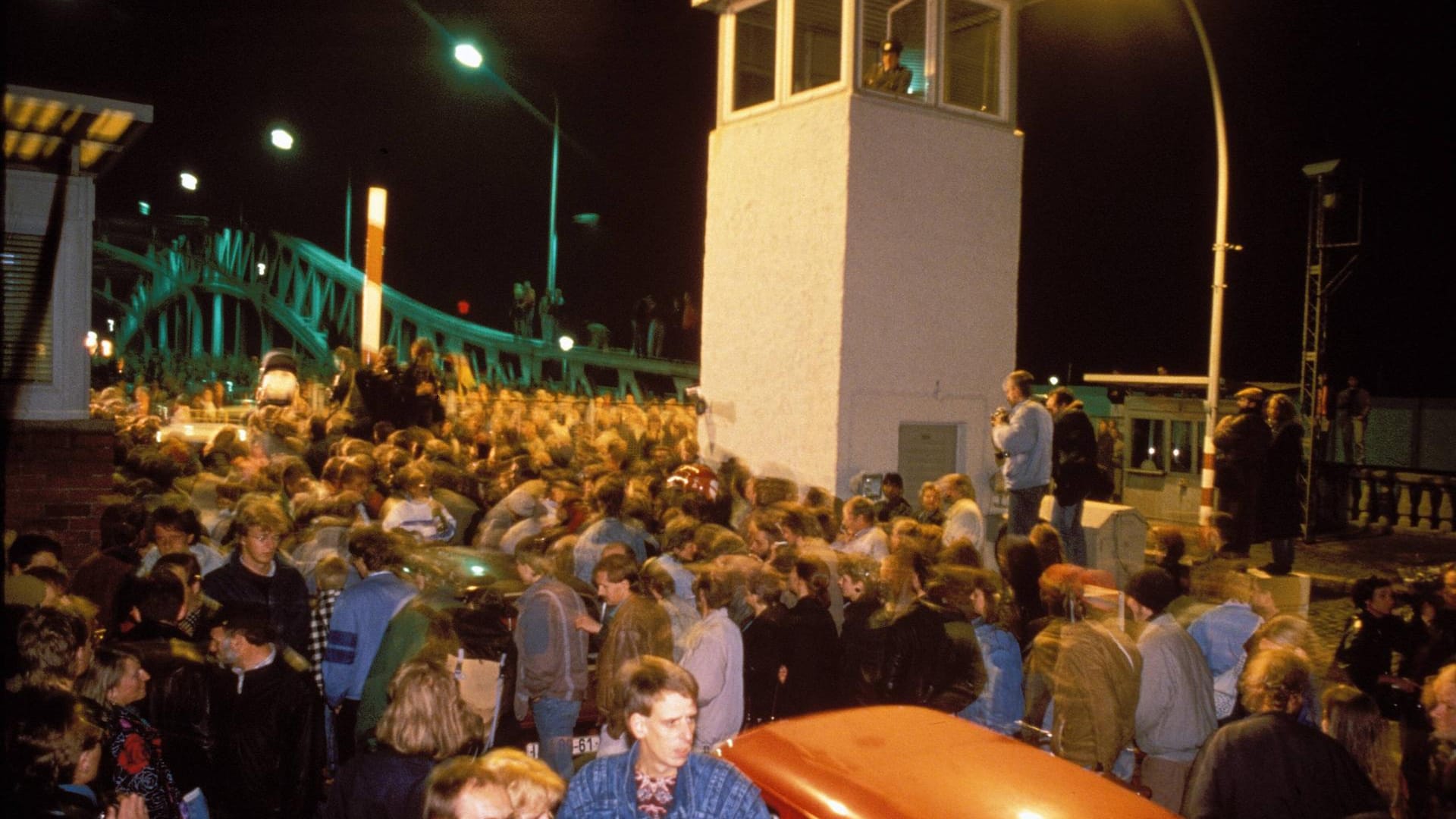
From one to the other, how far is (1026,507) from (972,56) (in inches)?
231

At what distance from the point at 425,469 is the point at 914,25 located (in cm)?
800

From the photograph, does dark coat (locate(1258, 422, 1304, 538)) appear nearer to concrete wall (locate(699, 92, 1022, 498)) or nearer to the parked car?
concrete wall (locate(699, 92, 1022, 498))

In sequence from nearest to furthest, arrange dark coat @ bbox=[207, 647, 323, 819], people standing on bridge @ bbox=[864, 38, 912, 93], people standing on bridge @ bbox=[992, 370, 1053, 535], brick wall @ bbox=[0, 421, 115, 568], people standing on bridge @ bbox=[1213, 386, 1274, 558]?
dark coat @ bbox=[207, 647, 323, 819]
brick wall @ bbox=[0, 421, 115, 568]
people standing on bridge @ bbox=[992, 370, 1053, 535]
people standing on bridge @ bbox=[1213, 386, 1274, 558]
people standing on bridge @ bbox=[864, 38, 912, 93]

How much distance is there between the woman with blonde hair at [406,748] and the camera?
387 cm

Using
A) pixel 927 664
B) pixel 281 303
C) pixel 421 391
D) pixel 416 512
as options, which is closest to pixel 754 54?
pixel 421 391

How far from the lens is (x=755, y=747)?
5.16 meters

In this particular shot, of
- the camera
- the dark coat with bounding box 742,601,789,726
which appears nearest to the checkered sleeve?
the dark coat with bounding box 742,601,789,726

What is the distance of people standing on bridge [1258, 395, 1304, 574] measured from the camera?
1218 cm

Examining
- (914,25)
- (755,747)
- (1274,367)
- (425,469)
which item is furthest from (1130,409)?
(1274,367)

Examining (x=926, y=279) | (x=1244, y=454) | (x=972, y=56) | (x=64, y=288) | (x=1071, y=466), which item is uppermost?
(x=972, y=56)

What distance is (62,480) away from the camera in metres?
9.01

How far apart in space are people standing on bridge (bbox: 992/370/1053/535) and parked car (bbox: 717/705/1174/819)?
552 cm

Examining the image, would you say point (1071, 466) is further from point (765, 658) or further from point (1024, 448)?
point (765, 658)

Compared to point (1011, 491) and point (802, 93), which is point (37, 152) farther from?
point (1011, 491)
